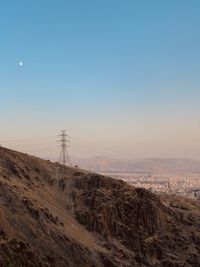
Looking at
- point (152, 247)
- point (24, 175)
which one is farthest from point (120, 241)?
point (24, 175)

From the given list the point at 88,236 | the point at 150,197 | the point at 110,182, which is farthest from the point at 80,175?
the point at 88,236

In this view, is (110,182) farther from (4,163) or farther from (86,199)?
(4,163)

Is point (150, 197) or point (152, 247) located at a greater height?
point (150, 197)

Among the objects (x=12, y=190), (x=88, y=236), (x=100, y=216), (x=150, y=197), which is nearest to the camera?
(x=12, y=190)

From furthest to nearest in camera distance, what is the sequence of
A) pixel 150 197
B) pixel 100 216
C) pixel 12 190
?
pixel 150 197 < pixel 100 216 < pixel 12 190

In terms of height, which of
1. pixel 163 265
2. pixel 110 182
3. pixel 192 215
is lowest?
pixel 163 265

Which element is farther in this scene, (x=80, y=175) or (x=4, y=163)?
(x=80, y=175)
